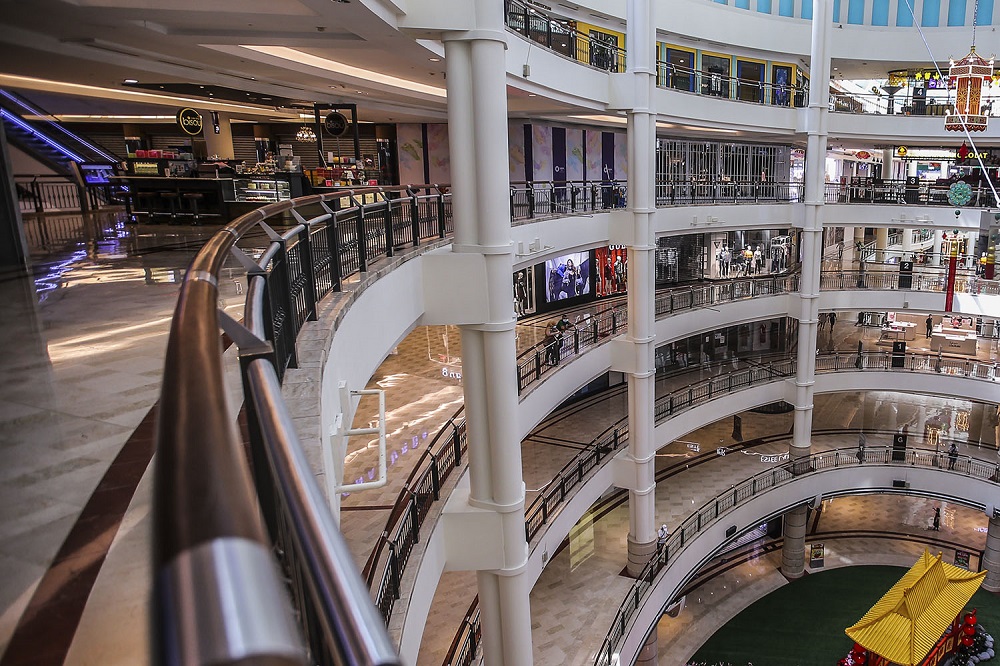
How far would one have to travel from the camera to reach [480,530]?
819 centimetres

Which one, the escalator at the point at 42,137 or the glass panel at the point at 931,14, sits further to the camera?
the glass panel at the point at 931,14

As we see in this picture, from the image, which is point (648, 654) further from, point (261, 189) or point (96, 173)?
point (96, 173)

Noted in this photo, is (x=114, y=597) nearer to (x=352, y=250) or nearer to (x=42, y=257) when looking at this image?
(x=352, y=250)

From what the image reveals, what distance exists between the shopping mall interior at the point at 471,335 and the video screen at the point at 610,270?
0.18m

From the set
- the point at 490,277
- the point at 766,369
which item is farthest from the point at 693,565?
the point at 490,277

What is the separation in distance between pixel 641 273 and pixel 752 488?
27.5 feet

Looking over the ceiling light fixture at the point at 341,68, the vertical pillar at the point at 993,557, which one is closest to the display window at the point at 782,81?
the ceiling light fixture at the point at 341,68

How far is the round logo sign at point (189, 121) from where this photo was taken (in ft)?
52.1

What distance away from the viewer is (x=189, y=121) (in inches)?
632

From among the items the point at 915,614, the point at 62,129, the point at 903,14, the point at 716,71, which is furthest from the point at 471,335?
the point at 903,14

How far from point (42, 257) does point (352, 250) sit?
20.0 feet

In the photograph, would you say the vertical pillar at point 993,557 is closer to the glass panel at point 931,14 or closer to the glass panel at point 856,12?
the glass panel at point 931,14

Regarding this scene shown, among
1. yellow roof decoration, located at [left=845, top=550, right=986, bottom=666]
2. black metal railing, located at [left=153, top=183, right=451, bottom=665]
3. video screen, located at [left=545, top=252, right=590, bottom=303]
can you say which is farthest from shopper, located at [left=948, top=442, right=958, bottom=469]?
black metal railing, located at [left=153, top=183, right=451, bottom=665]

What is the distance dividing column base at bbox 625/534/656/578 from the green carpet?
3.08m
